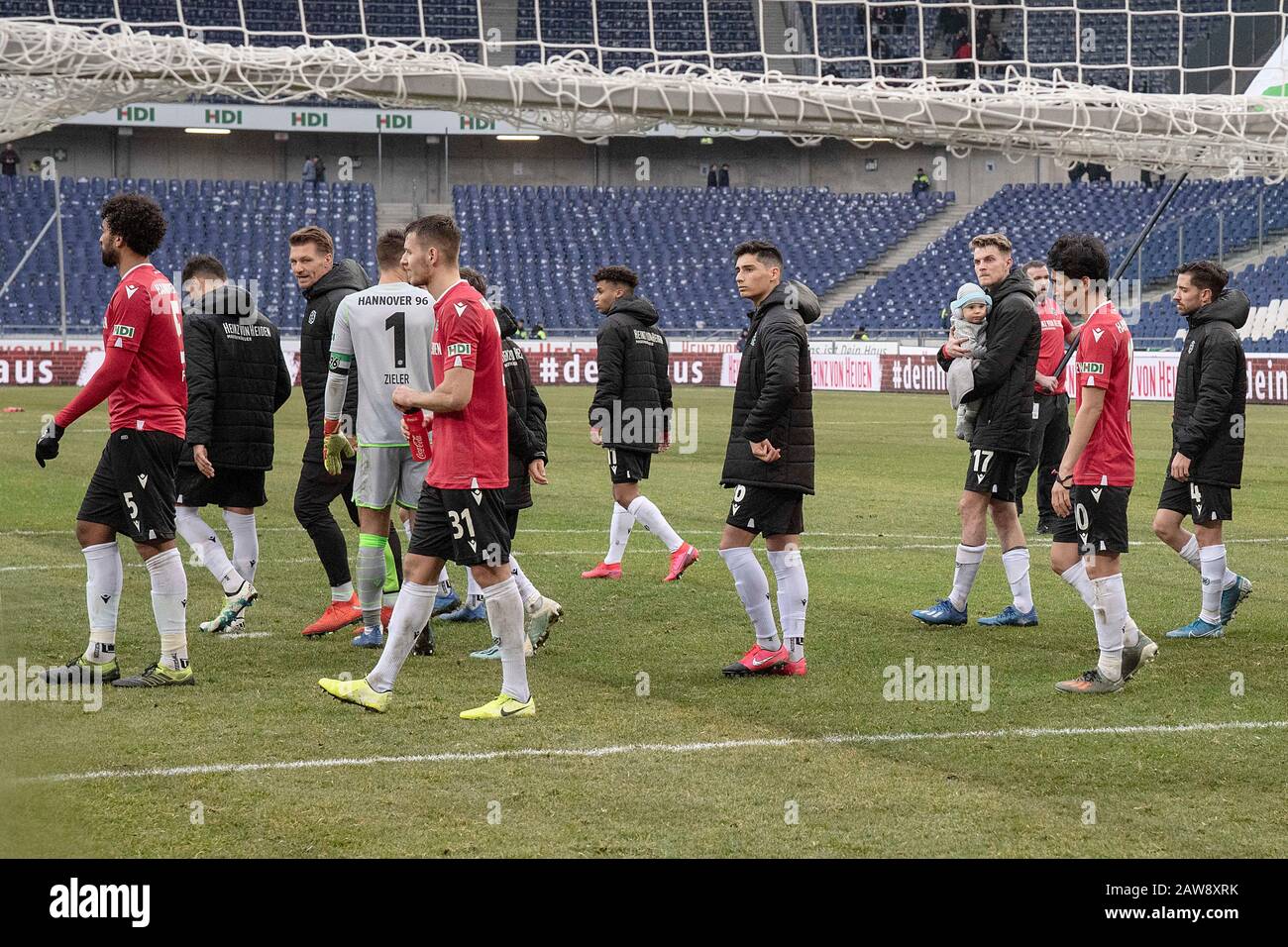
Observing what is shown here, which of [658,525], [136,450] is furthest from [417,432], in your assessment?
[658,525]

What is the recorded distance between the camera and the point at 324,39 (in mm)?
11953

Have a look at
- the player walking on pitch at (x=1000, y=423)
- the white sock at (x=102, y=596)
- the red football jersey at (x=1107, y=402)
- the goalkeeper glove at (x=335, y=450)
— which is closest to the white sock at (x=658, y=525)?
the player walking on pitch at (x=1000, y=423)

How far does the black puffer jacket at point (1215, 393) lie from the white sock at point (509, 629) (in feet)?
13.6

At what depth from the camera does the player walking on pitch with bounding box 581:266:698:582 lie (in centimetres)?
1127

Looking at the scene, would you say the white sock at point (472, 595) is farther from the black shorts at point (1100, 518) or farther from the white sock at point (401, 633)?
the black shorts at point (1100, 518)

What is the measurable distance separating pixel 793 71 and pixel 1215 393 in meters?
4.60

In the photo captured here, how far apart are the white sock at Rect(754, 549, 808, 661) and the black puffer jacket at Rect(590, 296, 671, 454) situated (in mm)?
3472

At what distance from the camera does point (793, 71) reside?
12.1 meters

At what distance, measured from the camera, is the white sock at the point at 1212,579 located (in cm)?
901

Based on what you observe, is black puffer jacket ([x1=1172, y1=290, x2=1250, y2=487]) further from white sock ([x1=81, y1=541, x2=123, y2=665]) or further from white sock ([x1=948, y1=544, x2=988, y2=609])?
white sock ([x1=81, y1=541, x2=123, y2=665])

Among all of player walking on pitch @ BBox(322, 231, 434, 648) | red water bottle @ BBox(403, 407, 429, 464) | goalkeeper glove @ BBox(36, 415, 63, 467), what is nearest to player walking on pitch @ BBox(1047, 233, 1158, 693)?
red water bottle @ BBox(403, 407, 429, 464)
